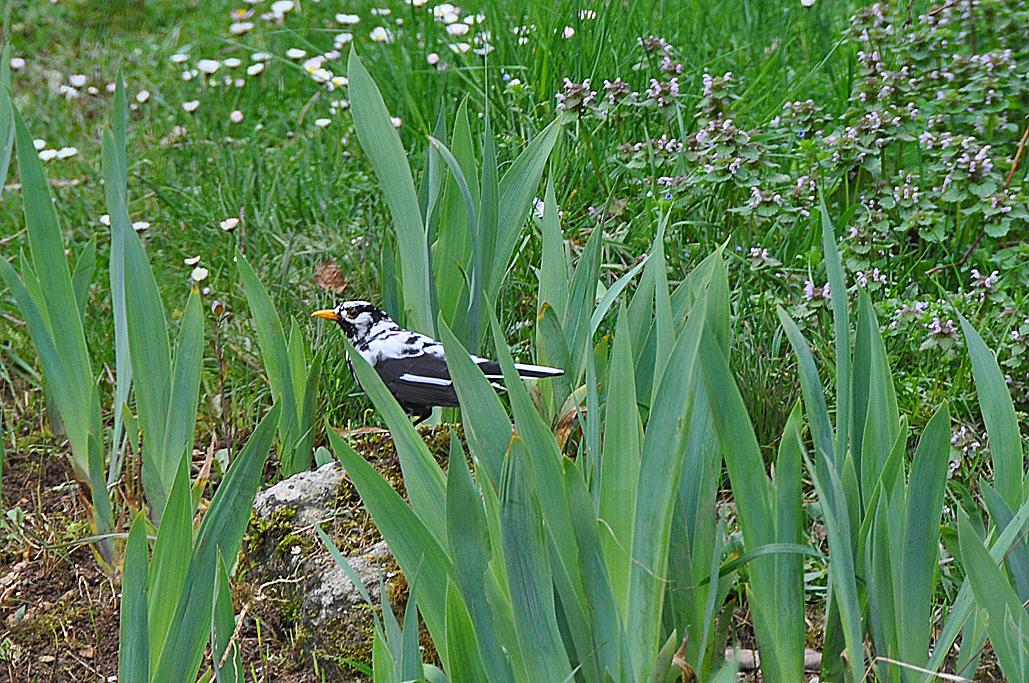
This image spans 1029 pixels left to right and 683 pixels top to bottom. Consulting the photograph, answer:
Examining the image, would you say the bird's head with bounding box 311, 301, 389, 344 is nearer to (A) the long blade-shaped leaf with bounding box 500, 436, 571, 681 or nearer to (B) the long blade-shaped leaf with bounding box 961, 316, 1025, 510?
(A) the long blade-shaped leaf with bounding box 500, 436, 571, 681

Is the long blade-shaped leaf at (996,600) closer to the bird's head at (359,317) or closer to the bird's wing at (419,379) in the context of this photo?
the bird's wing at (419,379)

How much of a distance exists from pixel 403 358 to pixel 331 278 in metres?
0.92

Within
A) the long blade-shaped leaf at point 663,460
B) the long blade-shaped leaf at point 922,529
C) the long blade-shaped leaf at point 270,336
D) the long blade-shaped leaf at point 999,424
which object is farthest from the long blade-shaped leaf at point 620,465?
the long blade-shaped leaf at point 270,336

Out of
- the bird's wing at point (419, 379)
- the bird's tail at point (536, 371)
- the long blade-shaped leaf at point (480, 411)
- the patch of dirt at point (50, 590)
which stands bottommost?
the patch of dirt at point (50, 590)

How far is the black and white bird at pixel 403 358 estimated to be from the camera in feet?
6.31

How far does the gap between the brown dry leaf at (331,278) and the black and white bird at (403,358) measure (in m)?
0.71

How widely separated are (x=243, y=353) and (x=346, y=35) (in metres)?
1.84

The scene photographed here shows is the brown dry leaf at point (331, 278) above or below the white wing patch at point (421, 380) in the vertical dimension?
below

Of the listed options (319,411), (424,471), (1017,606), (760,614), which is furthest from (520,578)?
(319,411)

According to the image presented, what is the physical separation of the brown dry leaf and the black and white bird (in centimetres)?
71

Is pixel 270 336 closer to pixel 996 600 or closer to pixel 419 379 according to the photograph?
pixel 419 379

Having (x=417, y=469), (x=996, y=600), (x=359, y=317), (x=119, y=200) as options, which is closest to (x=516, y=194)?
(x=359, y=317)

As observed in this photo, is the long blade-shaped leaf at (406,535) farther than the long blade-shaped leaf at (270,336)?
No

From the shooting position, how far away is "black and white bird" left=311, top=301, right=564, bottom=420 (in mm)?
1922
